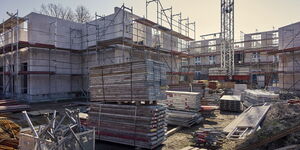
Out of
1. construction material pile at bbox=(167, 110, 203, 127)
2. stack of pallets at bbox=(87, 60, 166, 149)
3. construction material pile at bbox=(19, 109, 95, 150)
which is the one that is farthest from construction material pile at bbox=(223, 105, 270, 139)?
construction material pile at bbox=(19, 109, 95, 150)

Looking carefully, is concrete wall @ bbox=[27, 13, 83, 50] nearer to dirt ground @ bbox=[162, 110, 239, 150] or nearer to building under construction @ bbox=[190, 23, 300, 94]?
dirt ground @ bbox=[162, 110, 239, 150]

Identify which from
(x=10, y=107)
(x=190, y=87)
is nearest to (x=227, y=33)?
(x=190, y=87)

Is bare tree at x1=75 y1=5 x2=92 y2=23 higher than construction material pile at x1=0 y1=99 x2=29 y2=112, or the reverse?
bare tree at x1=75 y1=5 x2=92 y2=23

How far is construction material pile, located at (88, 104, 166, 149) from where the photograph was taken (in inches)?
236

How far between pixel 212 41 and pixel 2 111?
39.1m

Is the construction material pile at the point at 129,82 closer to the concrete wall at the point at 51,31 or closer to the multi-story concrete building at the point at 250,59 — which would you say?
the concrete wall at the point at 51,31

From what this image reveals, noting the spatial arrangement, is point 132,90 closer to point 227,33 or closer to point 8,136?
point 8,136

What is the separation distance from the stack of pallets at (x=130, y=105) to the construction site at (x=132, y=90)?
0.11 ft

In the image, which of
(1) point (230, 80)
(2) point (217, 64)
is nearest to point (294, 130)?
(1) point (230, 80)

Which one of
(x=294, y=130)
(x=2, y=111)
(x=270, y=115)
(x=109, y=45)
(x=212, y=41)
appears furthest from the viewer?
(x=212, y=41)

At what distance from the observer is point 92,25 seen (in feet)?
56.0

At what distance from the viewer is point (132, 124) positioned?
6.23 m

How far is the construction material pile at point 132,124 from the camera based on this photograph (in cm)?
600

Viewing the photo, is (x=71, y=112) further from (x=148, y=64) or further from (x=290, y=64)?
(x=290, y=64)
